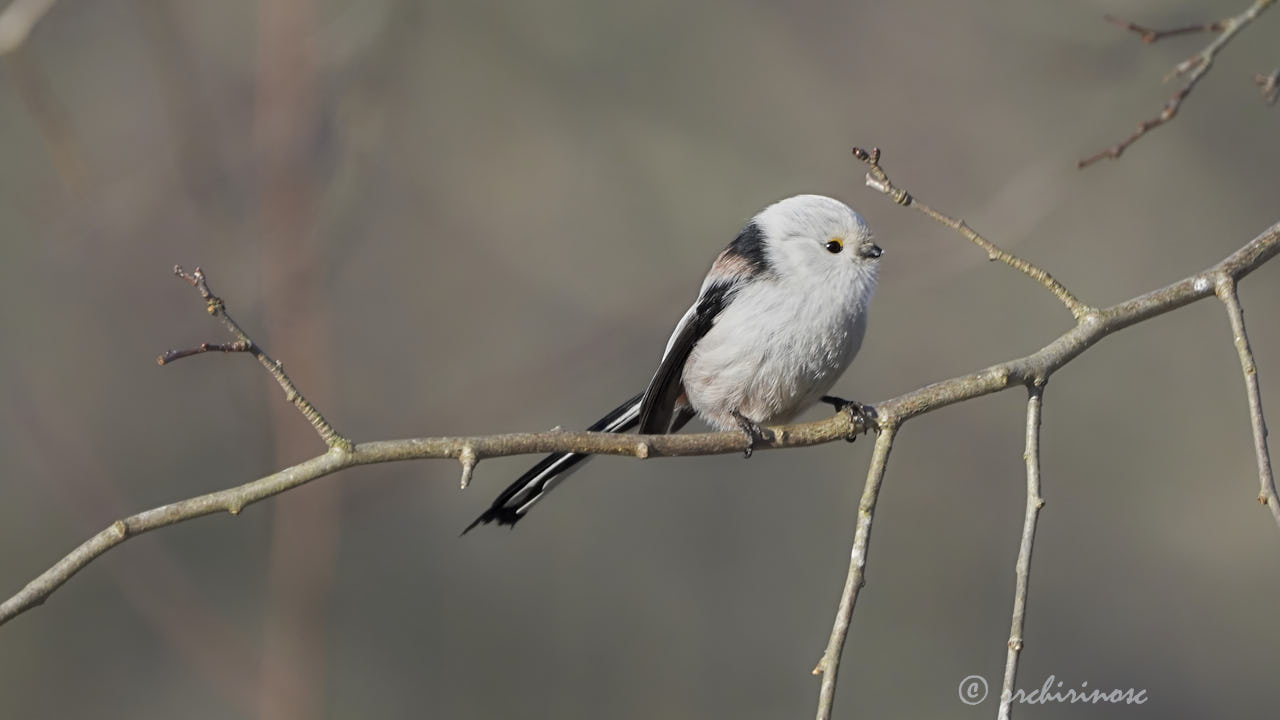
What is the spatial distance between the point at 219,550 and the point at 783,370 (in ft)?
13.0

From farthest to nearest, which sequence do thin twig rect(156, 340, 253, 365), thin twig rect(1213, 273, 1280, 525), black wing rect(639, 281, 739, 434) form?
black wing rect(639, 281, 739, 434) → thin twig rect(1213, 273, 1280, 525) → thin twig rect(156, 340, 253, 365)

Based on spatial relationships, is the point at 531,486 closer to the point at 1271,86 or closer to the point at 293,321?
the point at 293,321

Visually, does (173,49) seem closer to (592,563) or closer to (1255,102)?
(592,563)

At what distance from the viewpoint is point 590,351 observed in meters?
6.01

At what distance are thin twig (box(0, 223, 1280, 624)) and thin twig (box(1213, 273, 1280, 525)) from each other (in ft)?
0.12

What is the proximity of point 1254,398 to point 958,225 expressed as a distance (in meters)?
0.70

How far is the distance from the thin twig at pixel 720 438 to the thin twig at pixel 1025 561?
0.50 ft

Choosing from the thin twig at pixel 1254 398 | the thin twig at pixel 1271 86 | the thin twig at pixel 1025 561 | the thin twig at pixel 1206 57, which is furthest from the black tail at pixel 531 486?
the thin twig at pixel 1271 86

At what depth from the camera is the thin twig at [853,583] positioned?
2107 millimetres

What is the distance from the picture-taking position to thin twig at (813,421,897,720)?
83.0 inches

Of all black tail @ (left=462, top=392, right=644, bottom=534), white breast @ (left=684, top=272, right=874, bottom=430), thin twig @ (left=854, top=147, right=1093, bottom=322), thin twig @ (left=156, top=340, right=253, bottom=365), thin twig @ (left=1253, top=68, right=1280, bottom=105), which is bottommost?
thin twig @ (left=156, top=340, right=253, bottom=365)

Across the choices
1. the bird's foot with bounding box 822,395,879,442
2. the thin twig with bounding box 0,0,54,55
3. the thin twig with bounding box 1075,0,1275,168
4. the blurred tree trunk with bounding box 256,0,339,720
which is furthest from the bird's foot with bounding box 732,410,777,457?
the blurred tree trunk with bounding box 256,0,339,720

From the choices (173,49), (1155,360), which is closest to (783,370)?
(173,49)

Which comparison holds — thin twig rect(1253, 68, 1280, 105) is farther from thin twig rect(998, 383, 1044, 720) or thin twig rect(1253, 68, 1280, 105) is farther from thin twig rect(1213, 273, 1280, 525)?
thin twig rect(998, 383, 1044, 720)
